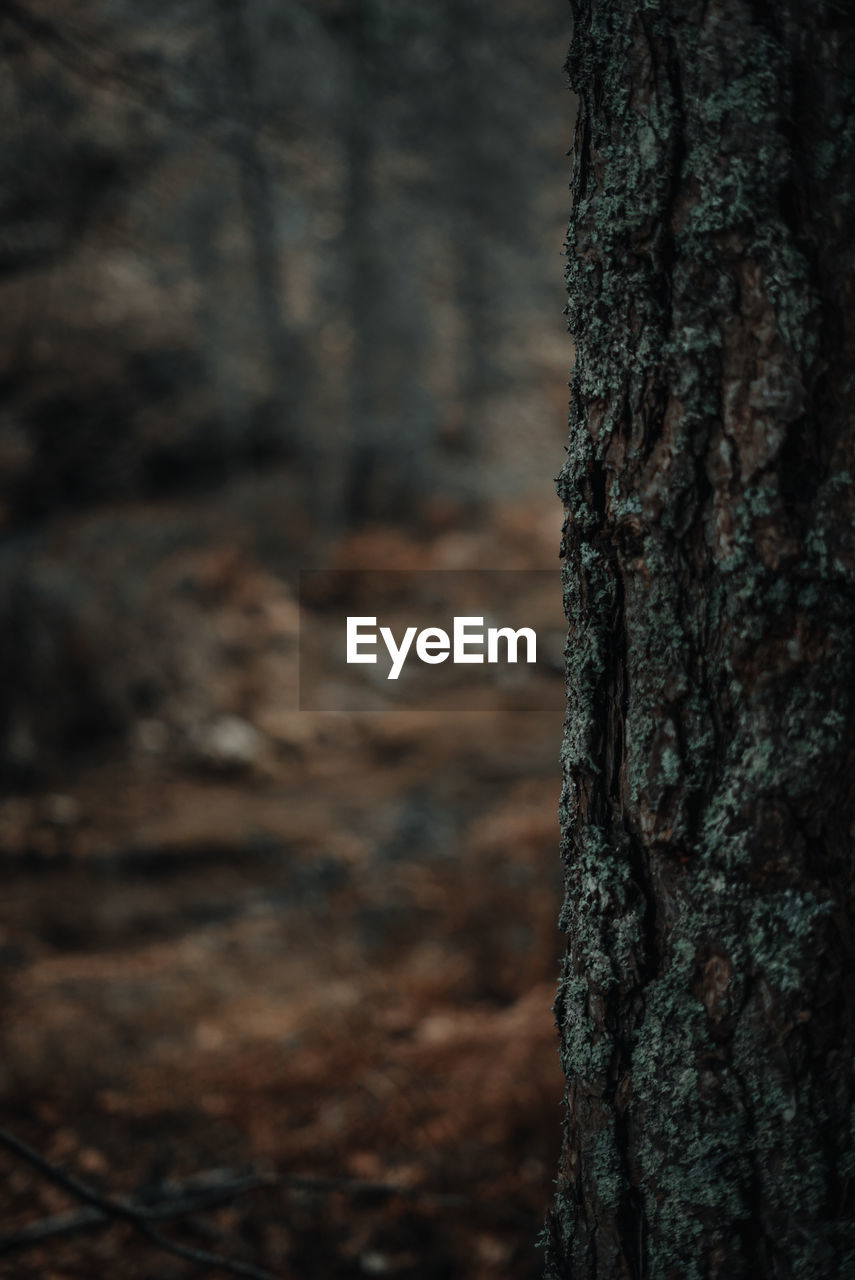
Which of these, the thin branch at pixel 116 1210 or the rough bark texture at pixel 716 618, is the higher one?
the rough bark texture at pixel 716 618

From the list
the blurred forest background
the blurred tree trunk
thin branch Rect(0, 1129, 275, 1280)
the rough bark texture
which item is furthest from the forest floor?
the blurred tree trunk

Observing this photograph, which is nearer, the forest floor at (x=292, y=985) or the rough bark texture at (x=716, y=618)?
the rough bark texture at (x=716, y=618)

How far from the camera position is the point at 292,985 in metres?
4.41

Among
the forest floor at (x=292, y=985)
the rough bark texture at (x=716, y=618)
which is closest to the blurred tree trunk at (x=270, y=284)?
the forest floor at (x=292, y=985)

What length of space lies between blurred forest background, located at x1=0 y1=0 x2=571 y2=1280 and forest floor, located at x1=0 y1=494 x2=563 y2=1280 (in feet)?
0.06

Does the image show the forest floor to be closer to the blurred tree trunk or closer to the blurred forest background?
the blurred forest background

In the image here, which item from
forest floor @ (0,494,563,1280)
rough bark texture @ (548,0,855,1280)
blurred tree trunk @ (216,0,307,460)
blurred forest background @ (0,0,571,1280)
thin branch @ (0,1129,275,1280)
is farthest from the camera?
blurred tree trunk @ (216,0,307,460)

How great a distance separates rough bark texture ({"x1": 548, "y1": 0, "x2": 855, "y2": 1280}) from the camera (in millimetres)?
1118

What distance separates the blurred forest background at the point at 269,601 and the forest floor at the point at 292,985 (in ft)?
0.06

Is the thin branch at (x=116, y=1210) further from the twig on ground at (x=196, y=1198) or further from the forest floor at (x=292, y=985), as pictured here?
the forest floor at (x=292, y=985)

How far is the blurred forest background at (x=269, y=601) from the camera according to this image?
324 cm

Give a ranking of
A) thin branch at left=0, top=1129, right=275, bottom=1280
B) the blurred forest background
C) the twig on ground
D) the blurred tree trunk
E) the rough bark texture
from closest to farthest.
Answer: the rough bark texture < thin branch at left=0, top=1129, right=275, bottom=1280 < the twig on ground < the blurred forest background < the blurred tree trunk

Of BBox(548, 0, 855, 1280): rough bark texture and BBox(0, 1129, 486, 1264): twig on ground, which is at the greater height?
BBox(548, 0, 855, 1280): rough bark texture

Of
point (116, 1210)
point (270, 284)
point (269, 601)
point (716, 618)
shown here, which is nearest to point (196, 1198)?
point (116, 1210)
